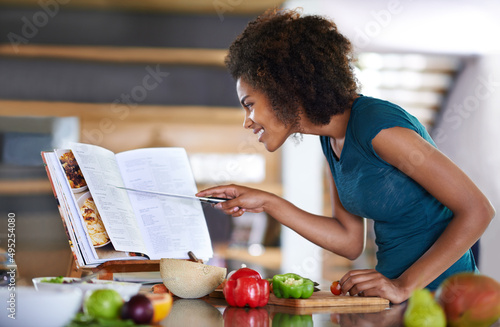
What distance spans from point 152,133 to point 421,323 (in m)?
2.63

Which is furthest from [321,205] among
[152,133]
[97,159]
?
[97,159]

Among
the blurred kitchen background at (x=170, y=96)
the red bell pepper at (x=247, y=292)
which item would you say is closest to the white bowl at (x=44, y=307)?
the red bell pepper at (x=247, y=292)

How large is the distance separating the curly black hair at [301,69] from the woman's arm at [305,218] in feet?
0.75

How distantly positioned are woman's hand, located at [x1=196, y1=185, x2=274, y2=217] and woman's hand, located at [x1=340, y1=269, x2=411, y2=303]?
0.36 m

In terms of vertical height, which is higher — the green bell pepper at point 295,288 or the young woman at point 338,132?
the young woman at point 338,132

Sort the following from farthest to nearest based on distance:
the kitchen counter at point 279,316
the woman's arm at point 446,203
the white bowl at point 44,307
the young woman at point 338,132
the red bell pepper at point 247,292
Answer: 1. the young woman at point 338,132
2. the woman's arm at point 446,203
3. the red bell pepper at point 247,292
4. the kitchen counter at point 279,316
5. the white bowl at point 44,307

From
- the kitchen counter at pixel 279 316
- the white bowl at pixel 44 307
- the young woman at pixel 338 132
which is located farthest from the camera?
the young woman at pixel 338 132

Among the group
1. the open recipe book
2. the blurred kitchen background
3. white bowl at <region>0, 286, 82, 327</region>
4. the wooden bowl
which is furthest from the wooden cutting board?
the blurred kitchen background

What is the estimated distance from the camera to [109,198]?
126 centimetres

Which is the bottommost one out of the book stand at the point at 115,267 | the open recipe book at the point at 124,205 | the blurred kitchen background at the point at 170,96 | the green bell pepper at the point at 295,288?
the green bell pepper at the point at 295,288

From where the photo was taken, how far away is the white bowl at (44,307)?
2.29 feet

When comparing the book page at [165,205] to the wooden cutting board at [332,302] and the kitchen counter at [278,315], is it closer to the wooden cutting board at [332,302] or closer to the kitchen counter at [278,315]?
the kitchen counter at [278,315]

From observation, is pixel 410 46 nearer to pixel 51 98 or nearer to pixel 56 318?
pixel 51 98

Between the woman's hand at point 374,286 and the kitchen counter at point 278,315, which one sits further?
the woman's hand at point 374,286
